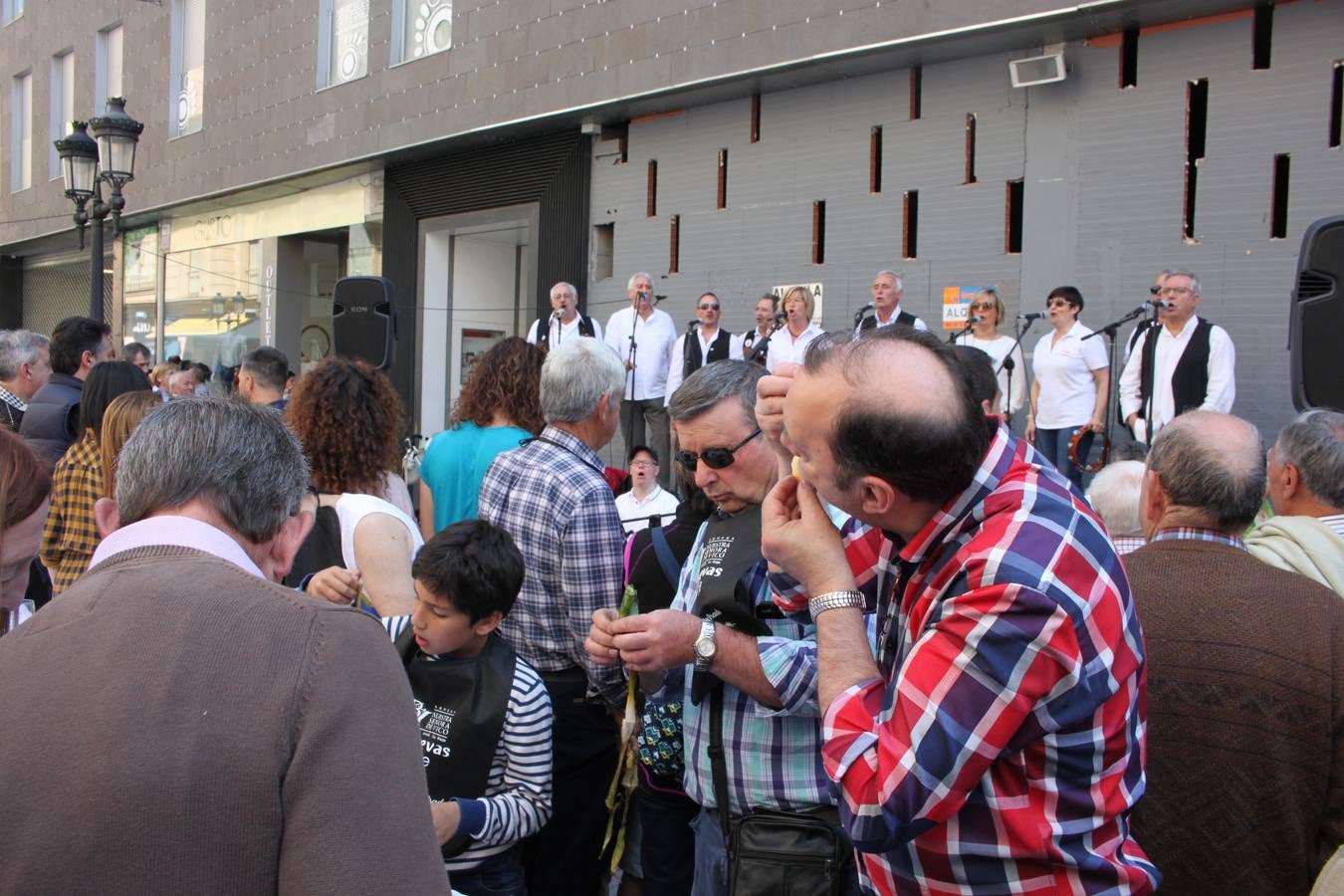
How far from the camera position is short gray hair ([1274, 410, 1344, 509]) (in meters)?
2.84

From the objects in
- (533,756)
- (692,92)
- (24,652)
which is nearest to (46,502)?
(24,652)

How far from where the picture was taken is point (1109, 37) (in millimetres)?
8797

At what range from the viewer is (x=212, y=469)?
4.73 ft

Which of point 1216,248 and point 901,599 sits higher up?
point 1216,248

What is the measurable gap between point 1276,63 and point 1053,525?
27.1 ft

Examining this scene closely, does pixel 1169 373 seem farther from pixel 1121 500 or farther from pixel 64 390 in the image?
pixel 64 390

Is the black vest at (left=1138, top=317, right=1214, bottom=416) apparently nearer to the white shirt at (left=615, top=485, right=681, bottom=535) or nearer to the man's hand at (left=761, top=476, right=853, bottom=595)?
the white shirt at (left=615, top=485, right=681, bottom=535)

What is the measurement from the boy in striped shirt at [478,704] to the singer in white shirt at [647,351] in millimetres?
8376

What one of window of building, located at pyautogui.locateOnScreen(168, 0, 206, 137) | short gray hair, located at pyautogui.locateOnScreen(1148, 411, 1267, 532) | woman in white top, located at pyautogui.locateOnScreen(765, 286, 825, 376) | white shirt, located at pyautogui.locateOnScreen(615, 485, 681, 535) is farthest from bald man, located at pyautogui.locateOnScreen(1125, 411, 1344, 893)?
window of building, located at pyautogui.locateOnScreen(168, 0, 206, 137)

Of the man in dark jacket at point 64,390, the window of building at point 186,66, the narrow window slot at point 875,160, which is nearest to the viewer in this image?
the man in dark jacket at point 64,390

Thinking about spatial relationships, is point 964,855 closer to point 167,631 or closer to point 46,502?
point 167,631

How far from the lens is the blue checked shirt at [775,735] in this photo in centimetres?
214

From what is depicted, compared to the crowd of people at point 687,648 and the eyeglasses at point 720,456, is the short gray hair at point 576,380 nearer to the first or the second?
the crowd of people at point 687,648

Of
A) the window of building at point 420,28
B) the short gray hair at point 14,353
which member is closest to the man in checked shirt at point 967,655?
the short gray hair at point 14,353
